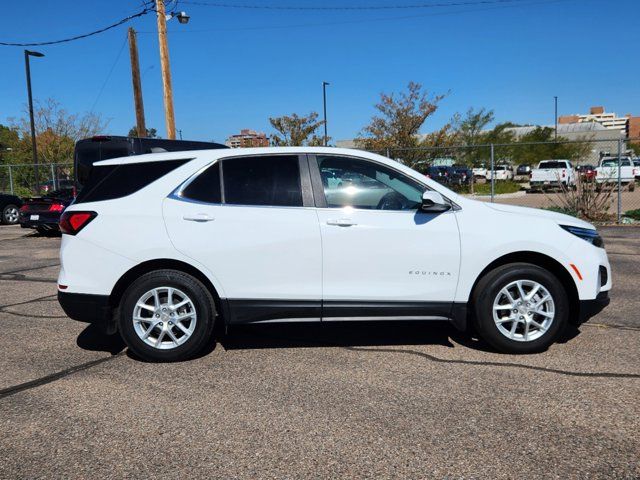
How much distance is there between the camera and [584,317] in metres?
4.55

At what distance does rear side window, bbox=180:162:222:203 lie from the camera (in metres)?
4.54

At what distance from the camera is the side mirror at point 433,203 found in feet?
14.4

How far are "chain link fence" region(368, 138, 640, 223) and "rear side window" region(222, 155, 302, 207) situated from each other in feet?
37.0

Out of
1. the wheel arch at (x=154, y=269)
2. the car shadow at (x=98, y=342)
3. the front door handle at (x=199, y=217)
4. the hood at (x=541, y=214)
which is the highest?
the front door handle at (x=199, y=217)

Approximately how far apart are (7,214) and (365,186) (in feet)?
60.9

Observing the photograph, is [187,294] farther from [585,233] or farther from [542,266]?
[585,233]

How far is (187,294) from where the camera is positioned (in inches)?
175

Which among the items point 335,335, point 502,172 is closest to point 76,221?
point 335,335

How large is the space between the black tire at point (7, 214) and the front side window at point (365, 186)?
1827 centimetres

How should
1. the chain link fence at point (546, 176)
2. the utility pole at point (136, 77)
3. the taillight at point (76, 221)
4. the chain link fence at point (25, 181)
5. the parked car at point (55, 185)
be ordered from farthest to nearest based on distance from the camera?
1. the chain link fence at point (25, 181)
2. the parked car at point (55, 185)
3. the utility pole at point (136, 77)
4. the chain link fence at point (546, 176)
5. the taillight at point (76, 221)

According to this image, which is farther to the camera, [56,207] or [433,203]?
[56,207]

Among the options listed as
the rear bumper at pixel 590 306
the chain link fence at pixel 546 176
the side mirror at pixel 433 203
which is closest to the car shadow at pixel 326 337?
the rear bumper at pixel 590 306

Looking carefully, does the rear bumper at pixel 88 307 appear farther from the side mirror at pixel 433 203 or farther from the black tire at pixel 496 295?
the black tire at pixel 496 295

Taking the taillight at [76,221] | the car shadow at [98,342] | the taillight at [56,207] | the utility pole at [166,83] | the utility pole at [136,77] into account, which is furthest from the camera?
the utility pole at [136,77]
